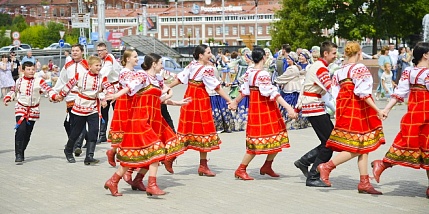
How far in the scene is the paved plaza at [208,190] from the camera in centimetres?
824

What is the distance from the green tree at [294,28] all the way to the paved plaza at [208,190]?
37553 millimetres

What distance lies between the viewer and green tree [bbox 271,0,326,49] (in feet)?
164

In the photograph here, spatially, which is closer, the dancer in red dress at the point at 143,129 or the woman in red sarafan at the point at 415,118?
the woman in red sarafan at the point at 415,118

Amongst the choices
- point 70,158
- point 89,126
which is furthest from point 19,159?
point 89,126

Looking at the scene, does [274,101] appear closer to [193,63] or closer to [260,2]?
[193,63]

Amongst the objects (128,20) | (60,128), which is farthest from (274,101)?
(128,20)

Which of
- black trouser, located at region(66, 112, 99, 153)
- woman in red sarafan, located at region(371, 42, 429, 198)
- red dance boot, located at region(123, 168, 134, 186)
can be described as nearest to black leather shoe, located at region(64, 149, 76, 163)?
black trouser, located at region(66, 112, 99, 153)

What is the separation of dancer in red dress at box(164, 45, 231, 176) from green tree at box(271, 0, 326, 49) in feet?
127

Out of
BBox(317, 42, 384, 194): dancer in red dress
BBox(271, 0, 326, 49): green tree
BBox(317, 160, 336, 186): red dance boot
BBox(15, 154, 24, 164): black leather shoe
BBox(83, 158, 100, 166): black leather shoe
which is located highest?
BBox(271, 0, 326, 49): green tree

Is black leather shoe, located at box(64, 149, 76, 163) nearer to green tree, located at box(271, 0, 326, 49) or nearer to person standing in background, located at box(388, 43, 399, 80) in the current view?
person standing in background, located at box(388, 43, 399, 80)

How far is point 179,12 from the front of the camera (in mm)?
113562

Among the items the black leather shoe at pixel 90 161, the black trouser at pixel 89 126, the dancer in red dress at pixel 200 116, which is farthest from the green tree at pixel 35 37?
the dancer in red dress at pixel 200 116

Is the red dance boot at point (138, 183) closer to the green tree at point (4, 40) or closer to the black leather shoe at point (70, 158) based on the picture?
the black leather shoe at point (70, 158)

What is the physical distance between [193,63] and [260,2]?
105281 millimetres
